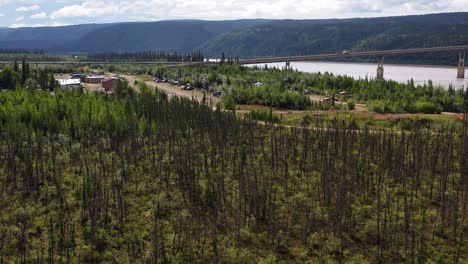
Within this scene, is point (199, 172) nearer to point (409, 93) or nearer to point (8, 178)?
point (8, 178)

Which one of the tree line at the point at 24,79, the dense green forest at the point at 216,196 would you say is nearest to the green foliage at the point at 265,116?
the dense green forest at the point at 216,196

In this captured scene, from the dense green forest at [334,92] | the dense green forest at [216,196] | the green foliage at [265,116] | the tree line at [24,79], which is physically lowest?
the dense green forest at [216,196]

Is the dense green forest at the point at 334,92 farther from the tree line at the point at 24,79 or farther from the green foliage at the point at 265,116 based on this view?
the tree line at the point at 24,79

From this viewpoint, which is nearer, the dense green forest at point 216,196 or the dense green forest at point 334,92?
the dense green forest at point 216,196

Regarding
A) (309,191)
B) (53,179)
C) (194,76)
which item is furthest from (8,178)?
(194,76)

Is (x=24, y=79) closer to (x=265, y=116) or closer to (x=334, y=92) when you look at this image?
(x=265, y=116)

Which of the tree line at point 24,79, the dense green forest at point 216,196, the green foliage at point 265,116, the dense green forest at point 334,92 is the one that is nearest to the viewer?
the dense green forest at point 216,196

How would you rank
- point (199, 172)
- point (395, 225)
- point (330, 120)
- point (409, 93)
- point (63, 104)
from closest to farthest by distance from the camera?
point (395, 225) → point (199, 172) → point (63, 104) → point (330, 120) → point (409, 93)
